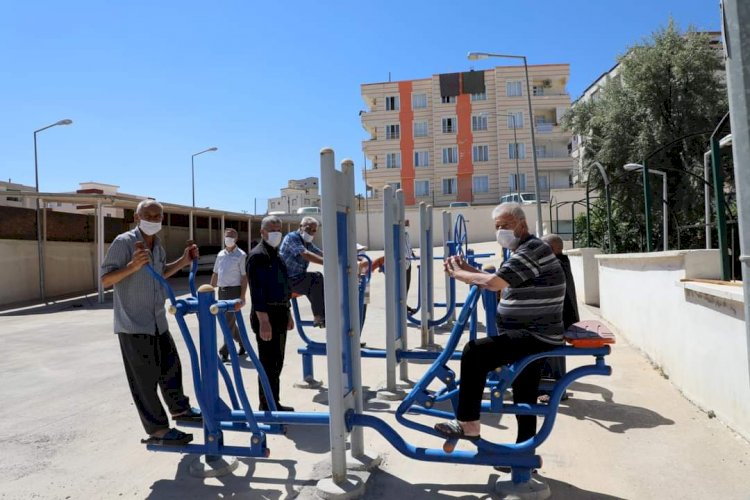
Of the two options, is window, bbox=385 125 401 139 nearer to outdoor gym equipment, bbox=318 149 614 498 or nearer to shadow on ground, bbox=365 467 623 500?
outdoor gym equipment, bbox=318 149 614 498

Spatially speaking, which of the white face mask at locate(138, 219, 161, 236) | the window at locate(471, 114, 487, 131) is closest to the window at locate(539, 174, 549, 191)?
the window at locate(471, 114, 487, 131)

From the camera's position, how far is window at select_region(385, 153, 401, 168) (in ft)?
167

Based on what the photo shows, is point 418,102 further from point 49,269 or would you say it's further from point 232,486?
point 232,486

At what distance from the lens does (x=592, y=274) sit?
41.0ft

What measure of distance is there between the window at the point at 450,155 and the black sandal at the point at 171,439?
156 feet

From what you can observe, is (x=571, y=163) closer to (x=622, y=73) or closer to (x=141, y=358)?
(x=622, y=73)

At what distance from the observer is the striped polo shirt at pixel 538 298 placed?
11.2ft

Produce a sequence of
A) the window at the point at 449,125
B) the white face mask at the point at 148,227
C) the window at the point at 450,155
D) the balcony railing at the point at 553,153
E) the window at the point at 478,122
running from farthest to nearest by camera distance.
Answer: the window at the point at 450,155, the window at the point at 449,125, the window at the point at 478,122, the balcony railing at the point at 553,153, the white face mask at the point at 148,227

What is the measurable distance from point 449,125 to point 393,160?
566 cm

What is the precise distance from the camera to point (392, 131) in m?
51.0

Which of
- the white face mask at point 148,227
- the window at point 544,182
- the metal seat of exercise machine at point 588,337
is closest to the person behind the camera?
the metal seat of exercise machine at point 588,337

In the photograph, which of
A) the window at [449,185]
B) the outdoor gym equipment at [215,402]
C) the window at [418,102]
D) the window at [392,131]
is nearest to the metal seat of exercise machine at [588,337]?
the outdoor gym equipment at [215,402]

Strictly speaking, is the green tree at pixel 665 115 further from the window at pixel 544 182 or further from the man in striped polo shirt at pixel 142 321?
the window at pixel 544 182

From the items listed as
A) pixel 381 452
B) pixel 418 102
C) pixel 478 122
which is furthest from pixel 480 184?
pixel 381 452
